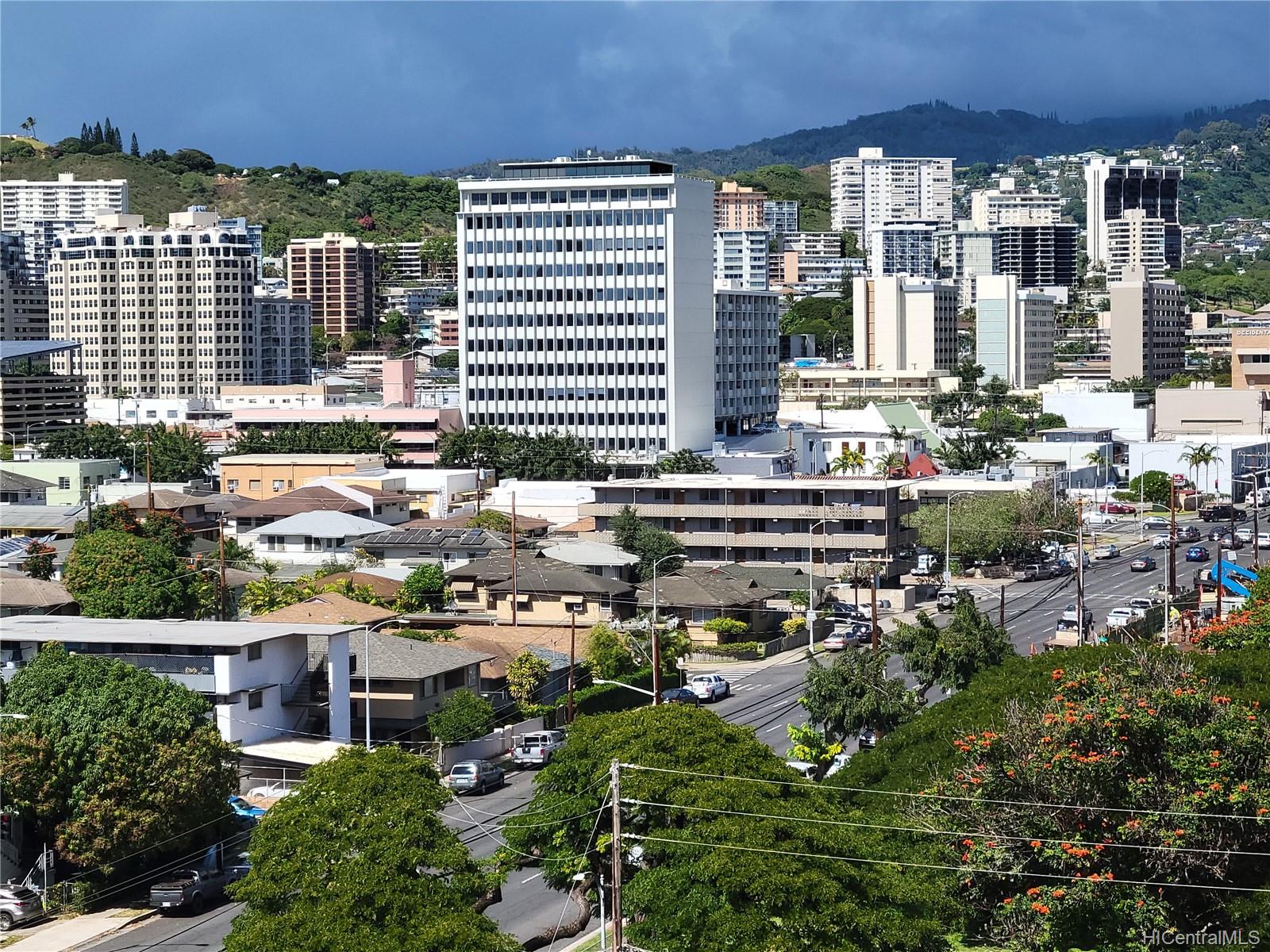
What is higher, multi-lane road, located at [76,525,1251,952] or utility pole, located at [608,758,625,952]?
utility pole, located at [608,758,625,952]

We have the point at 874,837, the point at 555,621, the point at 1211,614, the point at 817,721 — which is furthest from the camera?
the point at 555,621

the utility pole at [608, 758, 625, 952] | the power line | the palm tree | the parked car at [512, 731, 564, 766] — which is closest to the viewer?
the utility pole at [608, 758, 625, 952]

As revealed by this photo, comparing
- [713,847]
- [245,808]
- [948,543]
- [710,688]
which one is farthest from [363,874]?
[948,543]

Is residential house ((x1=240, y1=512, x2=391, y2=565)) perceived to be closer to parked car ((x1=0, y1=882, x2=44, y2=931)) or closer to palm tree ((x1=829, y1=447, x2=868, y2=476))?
palm tree ((x1=829, y1=447, x2=868, y2=476))

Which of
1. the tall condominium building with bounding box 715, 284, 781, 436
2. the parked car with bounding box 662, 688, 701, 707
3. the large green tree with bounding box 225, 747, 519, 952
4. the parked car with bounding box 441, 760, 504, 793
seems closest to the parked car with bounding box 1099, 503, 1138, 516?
the tall condominium building with bounding box 715, 284, 781, 436

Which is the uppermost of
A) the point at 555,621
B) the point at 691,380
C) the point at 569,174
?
the point at 569,174

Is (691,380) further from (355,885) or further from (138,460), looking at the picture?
(355,885)

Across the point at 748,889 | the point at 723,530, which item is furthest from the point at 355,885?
the point at 723,530
